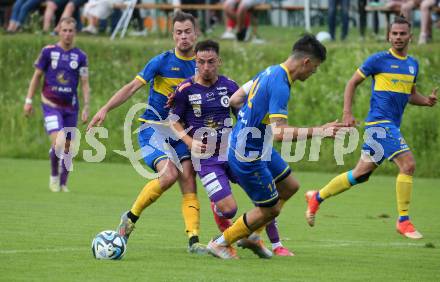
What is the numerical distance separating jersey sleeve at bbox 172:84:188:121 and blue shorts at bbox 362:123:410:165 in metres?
3.00

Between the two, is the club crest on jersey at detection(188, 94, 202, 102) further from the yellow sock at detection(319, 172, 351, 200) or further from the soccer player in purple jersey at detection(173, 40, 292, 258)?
the yellow sock at detection(319, 172, 351, 200)

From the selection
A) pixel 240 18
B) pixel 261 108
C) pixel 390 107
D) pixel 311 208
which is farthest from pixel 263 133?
pixel 240 18

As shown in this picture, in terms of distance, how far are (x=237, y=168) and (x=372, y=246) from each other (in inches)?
89.9

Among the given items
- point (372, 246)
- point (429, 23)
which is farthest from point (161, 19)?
point (372, 246)

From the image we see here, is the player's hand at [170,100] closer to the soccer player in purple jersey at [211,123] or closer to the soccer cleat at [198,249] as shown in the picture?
the soccer player in purple jersey at [211,123]

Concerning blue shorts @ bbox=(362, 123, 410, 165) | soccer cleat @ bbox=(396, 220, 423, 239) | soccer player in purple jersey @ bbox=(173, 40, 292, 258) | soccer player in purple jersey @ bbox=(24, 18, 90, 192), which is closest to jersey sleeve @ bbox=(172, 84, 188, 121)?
soccer player in purple jersey @ bbox=(173, 40, 292, 258)

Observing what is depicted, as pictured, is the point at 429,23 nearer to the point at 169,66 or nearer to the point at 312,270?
the point at 169,66

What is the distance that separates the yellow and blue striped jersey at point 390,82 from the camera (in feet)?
41.6

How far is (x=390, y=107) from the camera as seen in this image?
41.6 ft

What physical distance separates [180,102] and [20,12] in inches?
672

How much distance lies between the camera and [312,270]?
362 inches

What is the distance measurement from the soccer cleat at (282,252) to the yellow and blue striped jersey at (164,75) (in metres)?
1.90

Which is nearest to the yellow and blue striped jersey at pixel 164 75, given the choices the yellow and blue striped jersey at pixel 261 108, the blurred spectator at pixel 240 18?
the yellow and blue striped jersey at pixel 261 108

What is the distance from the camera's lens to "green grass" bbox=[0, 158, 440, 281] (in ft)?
29.1
